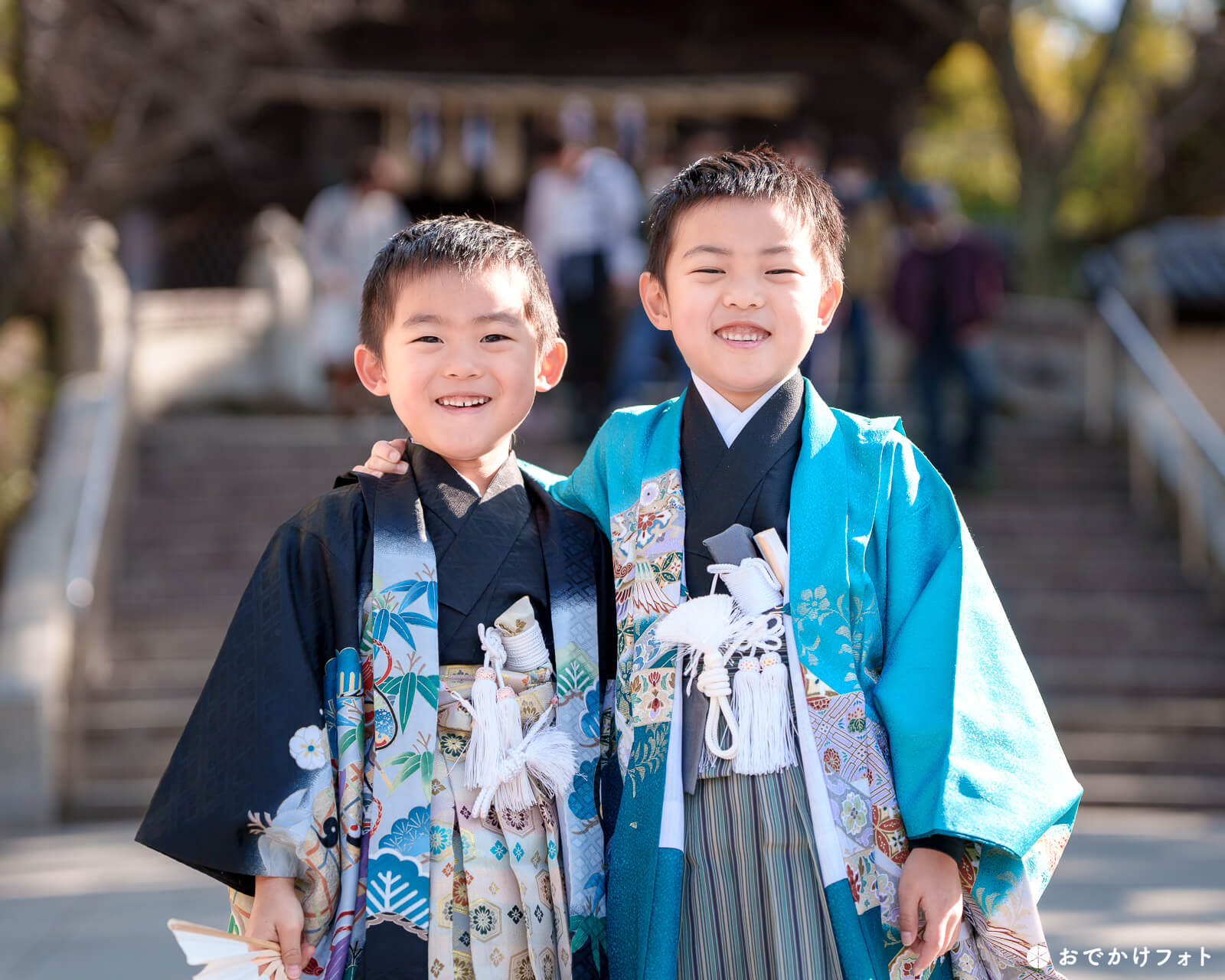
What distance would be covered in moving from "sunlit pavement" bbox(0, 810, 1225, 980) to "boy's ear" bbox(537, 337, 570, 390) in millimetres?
2547

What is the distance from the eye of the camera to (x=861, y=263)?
8.09m

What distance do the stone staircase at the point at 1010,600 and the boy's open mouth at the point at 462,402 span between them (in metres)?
4.49

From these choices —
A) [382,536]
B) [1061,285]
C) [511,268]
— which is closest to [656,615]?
[382,536]

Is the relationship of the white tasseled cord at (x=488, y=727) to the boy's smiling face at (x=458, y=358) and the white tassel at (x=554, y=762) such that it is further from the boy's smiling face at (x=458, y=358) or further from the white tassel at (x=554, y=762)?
the boy's smiling face at (x=458, y=358)

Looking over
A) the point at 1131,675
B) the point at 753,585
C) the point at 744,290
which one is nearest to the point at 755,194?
the point at 744,290

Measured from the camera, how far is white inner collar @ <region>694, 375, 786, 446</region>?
89.7 inches

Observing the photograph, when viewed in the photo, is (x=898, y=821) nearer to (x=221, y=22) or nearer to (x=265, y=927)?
(x=265, y=927)

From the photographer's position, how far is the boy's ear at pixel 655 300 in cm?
235

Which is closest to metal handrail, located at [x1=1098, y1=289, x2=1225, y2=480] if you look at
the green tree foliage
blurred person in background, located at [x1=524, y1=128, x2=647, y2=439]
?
blurred person in background, located at [x1=524, y1=128, x2=647, y2=439]

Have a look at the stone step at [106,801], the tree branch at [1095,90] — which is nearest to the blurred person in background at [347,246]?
the stone step at [106,801]

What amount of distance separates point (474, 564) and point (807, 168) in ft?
3.18

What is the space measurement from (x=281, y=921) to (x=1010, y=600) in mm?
5785

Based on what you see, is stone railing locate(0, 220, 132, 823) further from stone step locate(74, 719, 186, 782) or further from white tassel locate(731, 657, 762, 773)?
white tassel locate(731, 657, 762, 773)

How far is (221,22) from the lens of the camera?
937 cm
